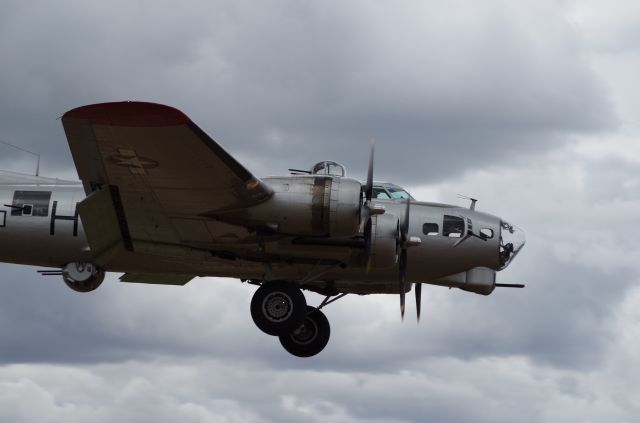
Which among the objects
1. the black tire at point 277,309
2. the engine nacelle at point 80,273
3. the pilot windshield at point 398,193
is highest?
the pilot windshield at point 398,193

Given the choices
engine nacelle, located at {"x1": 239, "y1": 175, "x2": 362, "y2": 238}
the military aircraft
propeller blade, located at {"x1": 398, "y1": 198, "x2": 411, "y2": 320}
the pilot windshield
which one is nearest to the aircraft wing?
the military aircraft

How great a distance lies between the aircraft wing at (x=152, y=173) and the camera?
2089 centimetres

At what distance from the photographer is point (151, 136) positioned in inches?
836

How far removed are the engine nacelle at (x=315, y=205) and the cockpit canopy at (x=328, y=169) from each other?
4.13 ft

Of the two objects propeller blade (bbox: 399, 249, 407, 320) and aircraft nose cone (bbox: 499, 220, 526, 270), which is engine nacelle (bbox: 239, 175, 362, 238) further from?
aircraft nose cone (bbox: 499, 220, 526, 270)

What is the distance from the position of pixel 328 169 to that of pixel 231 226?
227 cm

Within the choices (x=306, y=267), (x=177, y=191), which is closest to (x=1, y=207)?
(x=177, y=191)

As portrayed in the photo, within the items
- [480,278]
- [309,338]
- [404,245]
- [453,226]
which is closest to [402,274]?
[404,245]

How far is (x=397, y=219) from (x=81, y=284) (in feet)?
23.1

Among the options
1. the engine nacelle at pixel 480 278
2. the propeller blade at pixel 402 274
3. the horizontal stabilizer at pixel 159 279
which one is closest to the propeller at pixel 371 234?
the propeller blade at pixel 402 274

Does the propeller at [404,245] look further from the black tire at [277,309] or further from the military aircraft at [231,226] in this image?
the black tire at [277,309]

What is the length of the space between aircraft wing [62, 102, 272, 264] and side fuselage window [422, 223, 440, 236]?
3955mm

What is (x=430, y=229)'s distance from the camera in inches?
989

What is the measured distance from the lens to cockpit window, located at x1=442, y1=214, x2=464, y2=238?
990 inches
